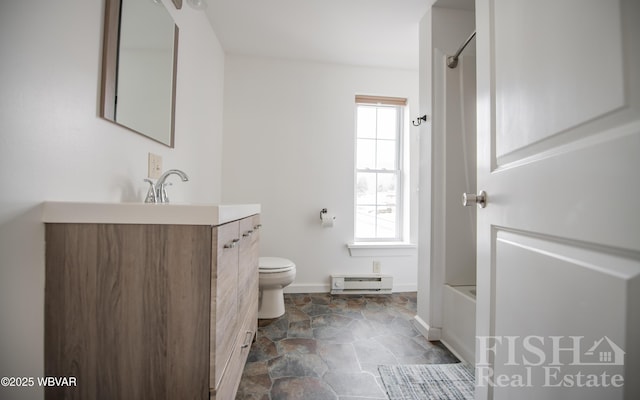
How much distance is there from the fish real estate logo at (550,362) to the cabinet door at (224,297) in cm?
85

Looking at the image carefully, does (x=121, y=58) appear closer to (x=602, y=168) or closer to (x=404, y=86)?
(x=602, y=168)

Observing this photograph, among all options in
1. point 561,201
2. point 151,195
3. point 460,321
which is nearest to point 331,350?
point 460,321

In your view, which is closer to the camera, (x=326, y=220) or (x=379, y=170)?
(x=326, y=220)

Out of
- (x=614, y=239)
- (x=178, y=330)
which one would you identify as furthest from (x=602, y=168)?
(x=178, y=330)

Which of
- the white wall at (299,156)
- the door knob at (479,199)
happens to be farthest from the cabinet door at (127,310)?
the white wall at (299,156)

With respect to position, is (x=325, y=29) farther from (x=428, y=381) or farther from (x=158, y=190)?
(x=428, y=381)

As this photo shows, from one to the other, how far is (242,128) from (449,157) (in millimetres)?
1942

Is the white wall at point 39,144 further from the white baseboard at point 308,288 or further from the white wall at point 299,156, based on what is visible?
the white baseboard at point 308,288

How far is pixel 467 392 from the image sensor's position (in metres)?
1.21

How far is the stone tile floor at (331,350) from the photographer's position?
1.22 m

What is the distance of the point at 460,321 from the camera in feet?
5.01

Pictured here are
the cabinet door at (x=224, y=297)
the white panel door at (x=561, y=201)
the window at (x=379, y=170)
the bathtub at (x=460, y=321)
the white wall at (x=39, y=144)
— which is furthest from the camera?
the window at (x=379, y=170)

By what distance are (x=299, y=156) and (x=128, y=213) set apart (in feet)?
6.39

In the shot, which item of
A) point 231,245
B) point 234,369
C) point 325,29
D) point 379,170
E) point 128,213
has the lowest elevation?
point 234,369
